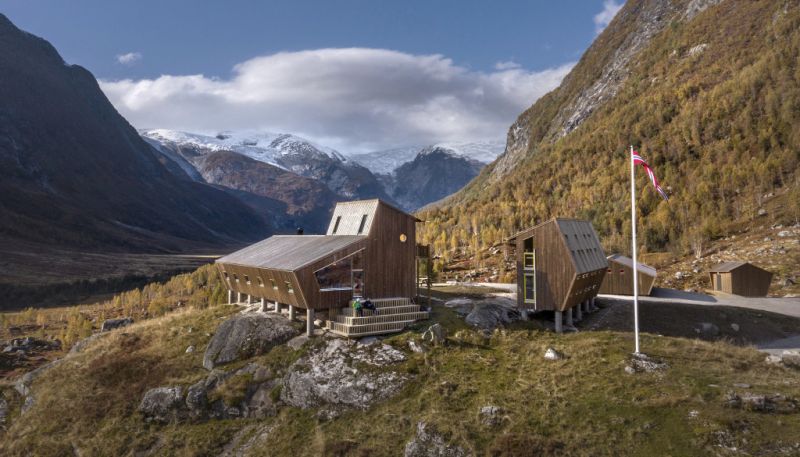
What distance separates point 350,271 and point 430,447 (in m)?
17.4

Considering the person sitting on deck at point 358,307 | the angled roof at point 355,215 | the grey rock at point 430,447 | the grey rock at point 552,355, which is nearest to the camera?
the grey rock at point 430,447

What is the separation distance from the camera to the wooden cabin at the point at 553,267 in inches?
1592

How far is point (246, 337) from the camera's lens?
3703 centimetres

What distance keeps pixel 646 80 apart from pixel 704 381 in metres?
176

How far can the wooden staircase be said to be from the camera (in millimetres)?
35938

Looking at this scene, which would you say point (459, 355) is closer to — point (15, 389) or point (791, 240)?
point (15, 389)

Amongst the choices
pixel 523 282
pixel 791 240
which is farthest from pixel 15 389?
pixel 791 240

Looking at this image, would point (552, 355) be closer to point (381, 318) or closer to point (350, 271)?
point (381, 318)

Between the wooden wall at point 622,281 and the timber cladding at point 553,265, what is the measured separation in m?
20.2

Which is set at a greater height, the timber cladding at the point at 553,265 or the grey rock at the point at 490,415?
the timber cladding at the point at 553,265

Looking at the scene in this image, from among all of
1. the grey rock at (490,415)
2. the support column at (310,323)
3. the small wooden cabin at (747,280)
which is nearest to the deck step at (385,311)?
the support column at (310,323)

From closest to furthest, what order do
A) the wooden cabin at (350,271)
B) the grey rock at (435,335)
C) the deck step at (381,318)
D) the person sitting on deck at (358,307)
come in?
1. the grey rock at (435,335)
2. the deck step at (381,318)
3. the person sitting on deck at (358,307)
4. the wooden cabin at (350,271)

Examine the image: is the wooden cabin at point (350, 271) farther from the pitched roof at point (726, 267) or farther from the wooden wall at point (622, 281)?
the pitched roof at point (726, 267)

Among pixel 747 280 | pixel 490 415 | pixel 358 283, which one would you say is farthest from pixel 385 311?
pixel 747 280
